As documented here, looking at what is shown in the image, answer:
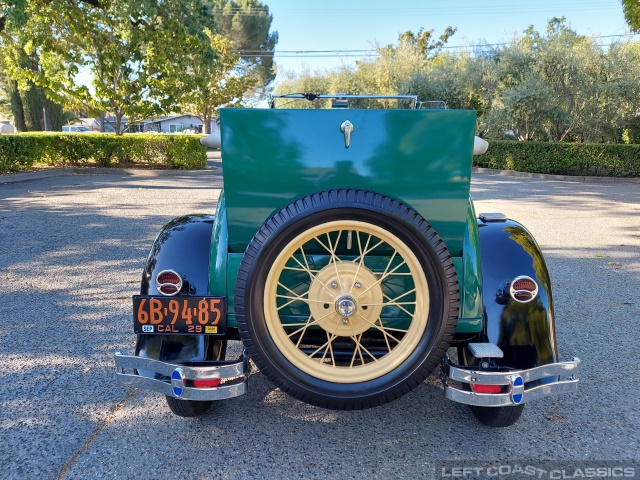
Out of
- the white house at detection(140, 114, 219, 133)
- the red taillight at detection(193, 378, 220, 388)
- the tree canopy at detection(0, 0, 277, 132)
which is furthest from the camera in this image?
the white house at detection(140, 114, 219, 133)

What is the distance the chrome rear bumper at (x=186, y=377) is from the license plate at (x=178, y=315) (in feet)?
0.60

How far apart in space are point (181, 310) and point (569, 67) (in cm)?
1871

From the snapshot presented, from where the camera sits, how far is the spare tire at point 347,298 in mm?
2027

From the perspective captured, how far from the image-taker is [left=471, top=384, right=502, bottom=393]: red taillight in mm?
2113

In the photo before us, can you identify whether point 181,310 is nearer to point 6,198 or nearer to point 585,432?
point 585,432

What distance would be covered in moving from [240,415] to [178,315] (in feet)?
2.32

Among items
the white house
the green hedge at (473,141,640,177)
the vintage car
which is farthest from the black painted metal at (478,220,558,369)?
the white house

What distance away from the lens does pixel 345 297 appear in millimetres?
2172

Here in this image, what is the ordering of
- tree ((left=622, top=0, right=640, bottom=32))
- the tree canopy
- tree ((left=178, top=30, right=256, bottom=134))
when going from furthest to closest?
tree ((left=178, top=30, right=256, bottom=134))
the tree canopy
tree ((left=622, top=0, right=640, bottom=32))

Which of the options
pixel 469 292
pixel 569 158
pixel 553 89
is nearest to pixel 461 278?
pixel 469 292

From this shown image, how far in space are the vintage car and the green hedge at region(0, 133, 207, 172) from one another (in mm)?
14090

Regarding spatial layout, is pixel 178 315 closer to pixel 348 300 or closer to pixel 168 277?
pixel 168 277

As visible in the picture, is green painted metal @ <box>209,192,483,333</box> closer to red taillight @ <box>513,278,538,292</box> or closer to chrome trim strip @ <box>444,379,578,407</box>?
red taillight @ <box>513,278,538,292</box>

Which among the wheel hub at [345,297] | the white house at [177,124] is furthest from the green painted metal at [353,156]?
the white house at [177,124]
